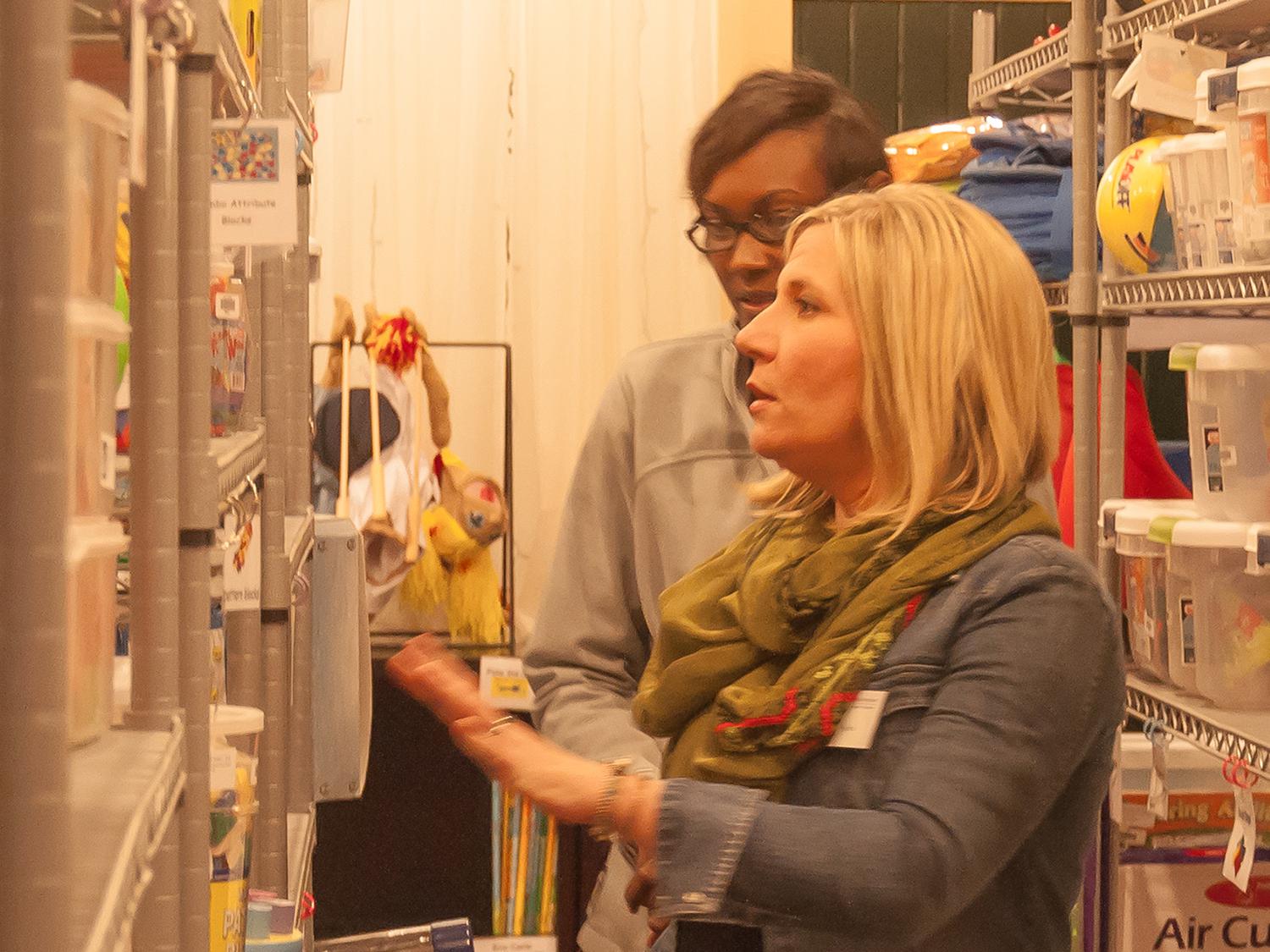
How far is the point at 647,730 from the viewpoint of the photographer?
4.75 feet

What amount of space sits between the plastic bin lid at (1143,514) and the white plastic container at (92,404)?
1693 mm

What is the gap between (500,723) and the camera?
1.25 metres

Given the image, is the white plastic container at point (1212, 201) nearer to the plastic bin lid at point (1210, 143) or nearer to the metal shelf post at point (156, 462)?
the plastic bin lid at point (1210, 143)

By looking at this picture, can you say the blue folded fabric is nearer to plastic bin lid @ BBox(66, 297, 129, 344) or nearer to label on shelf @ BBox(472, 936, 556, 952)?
label on shelf @ BBox(472, 936, 556, 952)

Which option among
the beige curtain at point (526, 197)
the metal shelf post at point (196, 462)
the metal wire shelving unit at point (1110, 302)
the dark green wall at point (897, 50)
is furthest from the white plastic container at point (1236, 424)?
the dark green wall at point (897, 50)

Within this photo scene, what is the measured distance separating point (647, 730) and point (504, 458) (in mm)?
2806

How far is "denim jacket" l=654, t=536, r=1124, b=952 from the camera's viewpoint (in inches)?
44.1

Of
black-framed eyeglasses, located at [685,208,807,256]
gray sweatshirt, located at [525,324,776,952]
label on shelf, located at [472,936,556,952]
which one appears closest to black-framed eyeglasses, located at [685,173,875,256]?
black-framed eyeglasses, located at [685,208,807,256]

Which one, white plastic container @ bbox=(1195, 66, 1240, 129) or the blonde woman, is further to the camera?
white plastic container @ bbox=(1195, 66, 1240, 129)

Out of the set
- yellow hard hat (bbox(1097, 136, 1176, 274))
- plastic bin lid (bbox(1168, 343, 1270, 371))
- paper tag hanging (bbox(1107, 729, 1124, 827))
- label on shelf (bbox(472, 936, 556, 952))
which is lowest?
label on shelf (bbox(472, 936, 556, 952))

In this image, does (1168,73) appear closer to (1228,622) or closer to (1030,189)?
(1030,189)

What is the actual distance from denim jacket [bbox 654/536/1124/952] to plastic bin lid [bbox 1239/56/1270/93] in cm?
96

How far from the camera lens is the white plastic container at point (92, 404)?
0.83 m

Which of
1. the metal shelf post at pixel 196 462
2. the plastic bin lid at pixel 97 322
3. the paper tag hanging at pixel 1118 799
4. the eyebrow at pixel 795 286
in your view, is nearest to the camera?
the plastic bin lid at pixel 97 322
